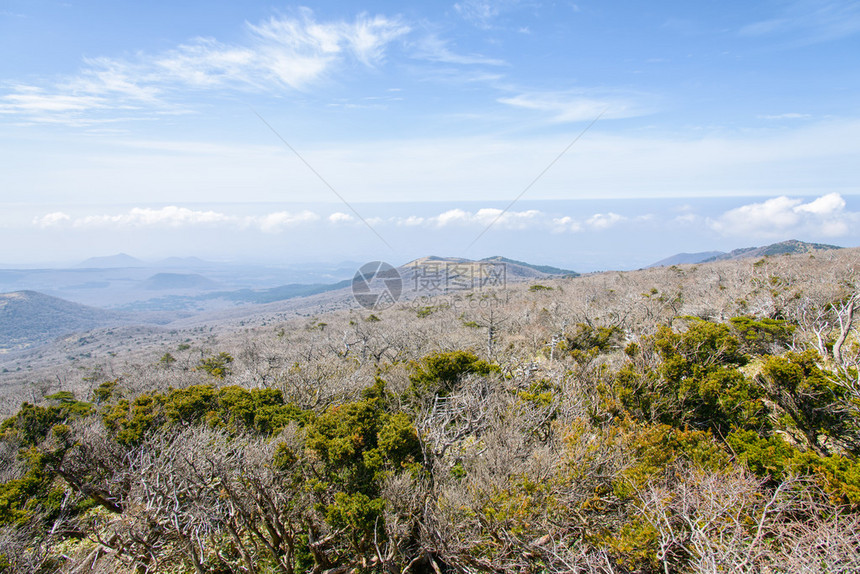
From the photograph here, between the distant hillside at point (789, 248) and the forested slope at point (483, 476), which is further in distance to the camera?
the distant hillside at point (789, 248)

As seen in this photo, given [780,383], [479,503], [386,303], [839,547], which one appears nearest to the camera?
[839,547]

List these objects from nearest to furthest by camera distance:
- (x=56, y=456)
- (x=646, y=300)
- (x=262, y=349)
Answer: (x=56, y=456)
(x=646, y=300)
(x=262, y=349)

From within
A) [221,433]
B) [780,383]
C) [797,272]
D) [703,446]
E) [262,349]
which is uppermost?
[797,272]

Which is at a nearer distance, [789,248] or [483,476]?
[483,476]

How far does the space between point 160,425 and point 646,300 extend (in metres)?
29.5

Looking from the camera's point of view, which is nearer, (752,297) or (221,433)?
(221,433)

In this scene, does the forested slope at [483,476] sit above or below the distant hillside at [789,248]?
below

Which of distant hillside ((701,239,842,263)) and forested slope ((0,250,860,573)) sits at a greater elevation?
distant hillside ((701,239,842,263))

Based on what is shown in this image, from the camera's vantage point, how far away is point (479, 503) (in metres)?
8.22

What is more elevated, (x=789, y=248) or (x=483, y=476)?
(x=789, y=248)

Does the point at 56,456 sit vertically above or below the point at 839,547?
below

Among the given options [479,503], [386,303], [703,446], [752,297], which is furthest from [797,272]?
[386,303]

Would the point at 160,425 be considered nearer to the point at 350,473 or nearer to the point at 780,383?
the point at 350,473

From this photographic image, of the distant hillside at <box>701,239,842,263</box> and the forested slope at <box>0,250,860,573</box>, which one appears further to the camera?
the distant hillside at <box>701,239,842,263</box>
